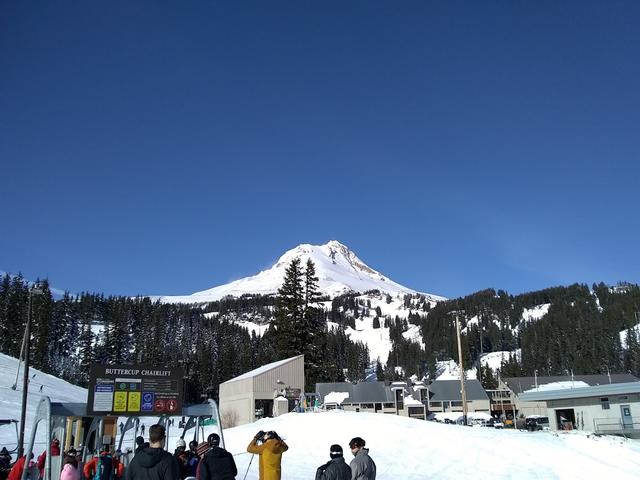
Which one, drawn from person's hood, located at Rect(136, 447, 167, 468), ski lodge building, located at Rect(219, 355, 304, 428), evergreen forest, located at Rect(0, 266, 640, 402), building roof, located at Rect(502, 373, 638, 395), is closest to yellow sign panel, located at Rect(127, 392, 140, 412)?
person's hood, located at Rect(136, 447, 167, 468)

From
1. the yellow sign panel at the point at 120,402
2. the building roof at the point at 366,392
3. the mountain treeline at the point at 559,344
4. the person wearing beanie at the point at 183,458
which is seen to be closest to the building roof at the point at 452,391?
the building roof at the point at 366,392

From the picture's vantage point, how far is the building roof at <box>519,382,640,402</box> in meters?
31.3

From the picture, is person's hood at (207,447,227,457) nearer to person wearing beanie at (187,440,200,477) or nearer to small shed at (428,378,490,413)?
person wearing beanie at (187,440,200,477)

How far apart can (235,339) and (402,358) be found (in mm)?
53988

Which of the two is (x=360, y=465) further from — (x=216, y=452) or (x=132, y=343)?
(x=132, y=343)

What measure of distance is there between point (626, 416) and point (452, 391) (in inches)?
2248

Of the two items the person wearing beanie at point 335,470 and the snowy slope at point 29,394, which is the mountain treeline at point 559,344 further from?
the person wearing beanie at point 335,470

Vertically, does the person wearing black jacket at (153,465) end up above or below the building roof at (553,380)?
below

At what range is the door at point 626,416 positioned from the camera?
31.3 metres

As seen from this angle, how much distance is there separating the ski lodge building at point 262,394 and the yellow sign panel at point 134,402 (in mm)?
25881

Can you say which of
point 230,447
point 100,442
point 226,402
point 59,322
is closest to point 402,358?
point 59,322

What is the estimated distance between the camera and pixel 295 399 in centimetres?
4103

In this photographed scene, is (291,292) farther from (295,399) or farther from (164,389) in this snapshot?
(164,389)

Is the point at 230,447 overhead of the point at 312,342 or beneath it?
beneath
